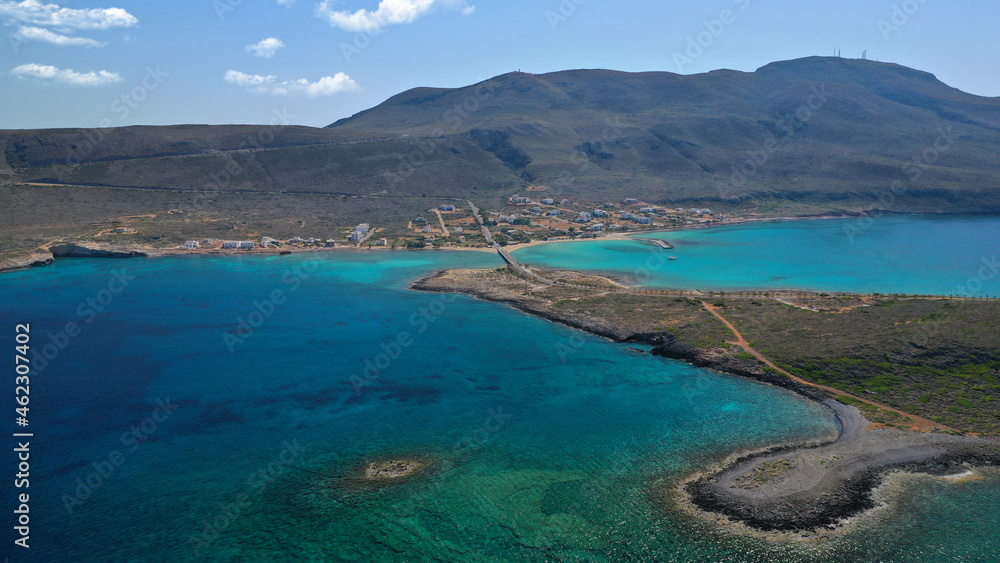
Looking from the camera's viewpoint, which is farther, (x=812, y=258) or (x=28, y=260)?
(x=812, y=258)

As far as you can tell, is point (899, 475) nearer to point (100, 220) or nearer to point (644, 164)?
point (100, 220)

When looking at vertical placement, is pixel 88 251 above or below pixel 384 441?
above

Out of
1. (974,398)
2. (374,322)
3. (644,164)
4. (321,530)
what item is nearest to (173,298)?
(374,322)

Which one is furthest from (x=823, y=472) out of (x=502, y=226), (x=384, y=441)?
(x=502, y=226)

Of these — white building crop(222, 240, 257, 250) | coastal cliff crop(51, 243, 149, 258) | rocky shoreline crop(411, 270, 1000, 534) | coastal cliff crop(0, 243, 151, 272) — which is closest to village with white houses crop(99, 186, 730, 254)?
white building crop(222, 240, 257, 250)

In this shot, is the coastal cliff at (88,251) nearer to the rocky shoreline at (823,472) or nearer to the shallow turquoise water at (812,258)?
the shallow turquoise water at (812,258)

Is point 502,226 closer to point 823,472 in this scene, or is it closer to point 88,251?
point 88,251

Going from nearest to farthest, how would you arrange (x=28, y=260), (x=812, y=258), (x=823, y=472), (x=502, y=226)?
(x=823, y=472) → (x=28, y=260) → (x=812, y=258) → (x=502, y=226)
